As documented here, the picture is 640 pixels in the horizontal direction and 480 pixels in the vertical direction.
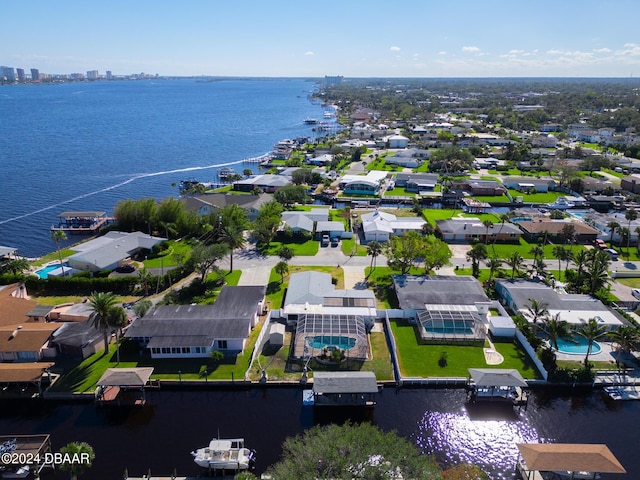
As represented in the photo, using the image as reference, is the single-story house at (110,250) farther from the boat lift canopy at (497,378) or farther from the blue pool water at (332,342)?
the boat lift canopy at (497,378)

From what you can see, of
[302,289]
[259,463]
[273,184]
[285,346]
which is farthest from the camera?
[273,184]

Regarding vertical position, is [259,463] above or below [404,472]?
below

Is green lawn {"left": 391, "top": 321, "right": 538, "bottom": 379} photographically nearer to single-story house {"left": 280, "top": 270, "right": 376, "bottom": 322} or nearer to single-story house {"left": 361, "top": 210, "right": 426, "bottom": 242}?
single-story house {"left": 280, "top": 270, "right": 376, "bottom": 322}

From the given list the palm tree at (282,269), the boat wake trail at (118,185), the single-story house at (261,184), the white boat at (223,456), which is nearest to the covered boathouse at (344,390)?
the white boat at (223,456)

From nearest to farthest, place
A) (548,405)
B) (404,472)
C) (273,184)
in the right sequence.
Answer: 1. (404,472)
2. (548,405)
3. (273,184)

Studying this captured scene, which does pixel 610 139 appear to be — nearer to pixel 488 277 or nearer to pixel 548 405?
pixel 488 277

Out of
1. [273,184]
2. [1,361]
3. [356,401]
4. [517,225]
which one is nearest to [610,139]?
[517,225]
